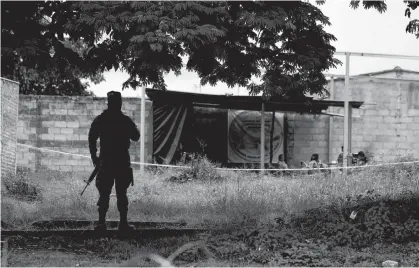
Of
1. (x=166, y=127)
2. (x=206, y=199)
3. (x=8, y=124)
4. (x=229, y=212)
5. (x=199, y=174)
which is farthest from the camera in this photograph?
(x=166, y=127)

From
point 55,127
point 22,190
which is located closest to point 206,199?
point 22,190

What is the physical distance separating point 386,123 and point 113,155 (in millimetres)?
14650

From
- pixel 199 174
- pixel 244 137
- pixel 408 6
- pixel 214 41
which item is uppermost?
pixel 408 6

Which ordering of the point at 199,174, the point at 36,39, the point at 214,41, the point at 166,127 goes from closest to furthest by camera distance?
the point at 214,41 → the point at 36,39 → the point at 199,174 → the point at 166,127

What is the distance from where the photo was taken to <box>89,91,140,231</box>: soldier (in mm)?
8055

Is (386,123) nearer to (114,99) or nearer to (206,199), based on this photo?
(206,199)

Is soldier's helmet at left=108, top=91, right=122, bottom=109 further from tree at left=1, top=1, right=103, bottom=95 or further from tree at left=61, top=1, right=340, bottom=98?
tree at left=1, top=1, right=103, bottom=95

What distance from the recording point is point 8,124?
13.0 metres

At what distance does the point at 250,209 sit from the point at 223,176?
618 centimetres

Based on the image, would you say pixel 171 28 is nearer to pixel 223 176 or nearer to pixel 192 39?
pixel 192 39

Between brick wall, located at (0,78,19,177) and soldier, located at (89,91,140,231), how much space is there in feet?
17.1

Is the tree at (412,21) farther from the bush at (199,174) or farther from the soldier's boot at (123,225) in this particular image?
the bush at (199,174)

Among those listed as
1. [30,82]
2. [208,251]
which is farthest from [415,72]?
[208,251]

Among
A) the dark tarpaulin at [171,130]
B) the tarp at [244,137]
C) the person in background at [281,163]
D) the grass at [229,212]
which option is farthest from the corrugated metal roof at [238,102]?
the grass at [229,212]
